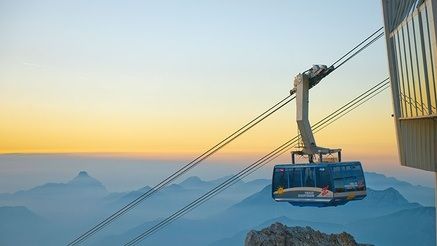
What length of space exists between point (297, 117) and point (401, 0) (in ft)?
46.8

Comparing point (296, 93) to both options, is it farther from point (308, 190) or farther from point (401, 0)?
point (401, 0)

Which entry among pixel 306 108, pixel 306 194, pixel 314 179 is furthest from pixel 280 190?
pixel 306 108

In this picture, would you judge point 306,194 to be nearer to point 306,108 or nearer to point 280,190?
point 280,190

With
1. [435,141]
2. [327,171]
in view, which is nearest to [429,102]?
[435,141]

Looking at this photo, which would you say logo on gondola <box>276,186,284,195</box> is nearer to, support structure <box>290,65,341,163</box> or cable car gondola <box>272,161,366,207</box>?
cable car gondola <box>272,161,366,207</box>

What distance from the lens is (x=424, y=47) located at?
45.5 feet

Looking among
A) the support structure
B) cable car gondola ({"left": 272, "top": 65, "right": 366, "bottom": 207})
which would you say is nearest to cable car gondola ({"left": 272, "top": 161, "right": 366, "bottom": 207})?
cable car gondola ({"left": 272, "top": 65, "right": 366, "bottom": 207})

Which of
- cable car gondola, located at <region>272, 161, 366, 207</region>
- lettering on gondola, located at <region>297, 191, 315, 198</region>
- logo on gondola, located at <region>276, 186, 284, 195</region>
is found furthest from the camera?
logo on gondola, located at <region>276, 186, 284, 195</region>

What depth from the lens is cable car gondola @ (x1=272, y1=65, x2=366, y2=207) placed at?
2570cm

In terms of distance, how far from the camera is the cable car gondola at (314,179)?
25.7 metres

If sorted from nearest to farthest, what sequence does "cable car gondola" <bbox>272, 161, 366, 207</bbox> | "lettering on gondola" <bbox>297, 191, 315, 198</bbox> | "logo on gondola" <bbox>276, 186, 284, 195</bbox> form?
"cable car gondola" <bbox>272, 161, 366, 207</bbox>, "lettering on gondola" <bbox>297, 191, 315, 198</bbox>, "logo on gondola" <bbox>276, 186, 284, 195</bbox>

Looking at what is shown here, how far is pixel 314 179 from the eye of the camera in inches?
1032

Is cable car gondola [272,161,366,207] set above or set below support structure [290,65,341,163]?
below

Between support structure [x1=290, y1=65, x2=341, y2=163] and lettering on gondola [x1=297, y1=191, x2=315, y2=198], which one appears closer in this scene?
lettering on gondola [x1=297, y1=191, x2=315, y2=198]
